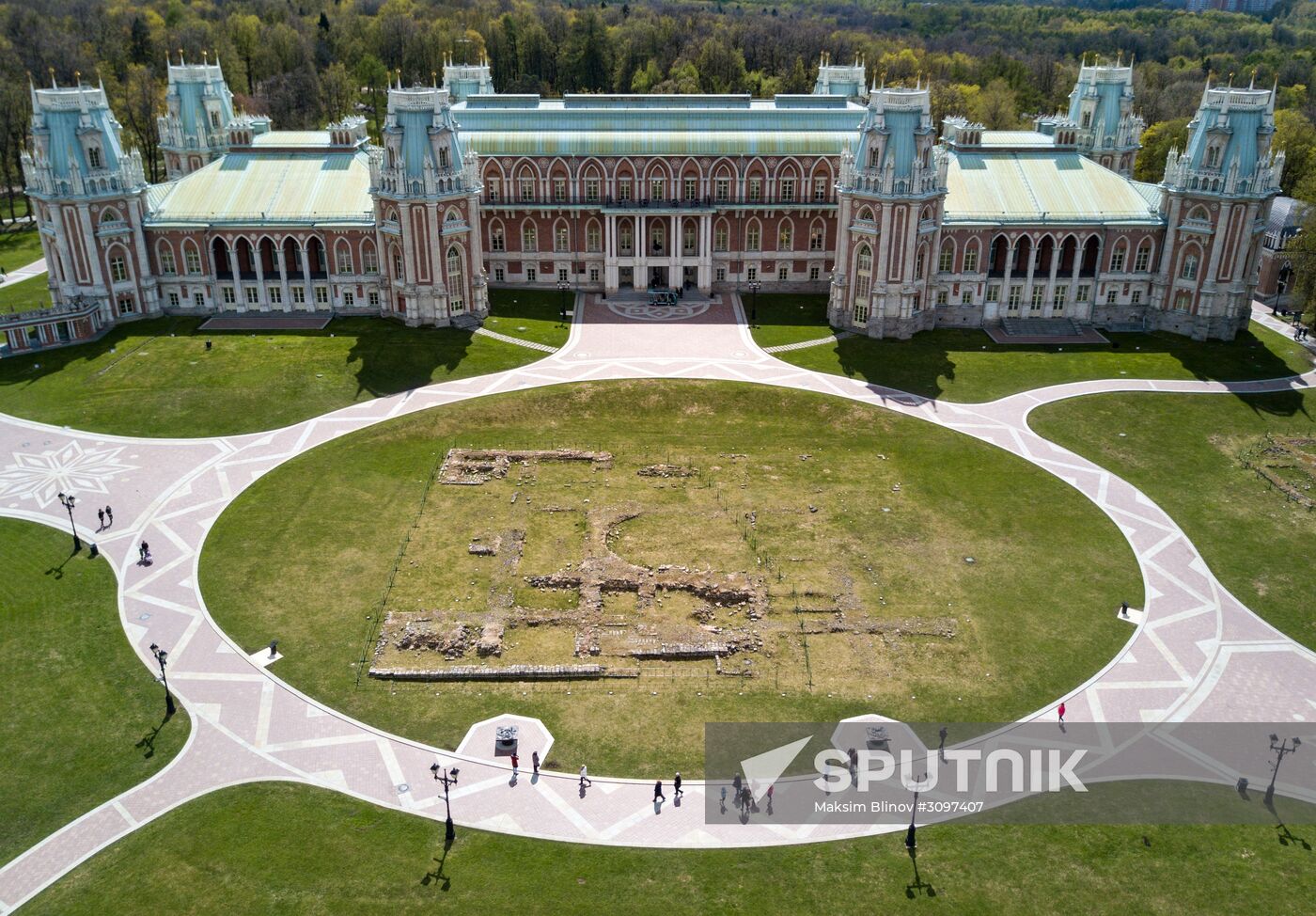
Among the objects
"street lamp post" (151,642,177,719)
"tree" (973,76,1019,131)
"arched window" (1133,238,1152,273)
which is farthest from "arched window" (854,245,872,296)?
"street lamp post" (151,642,177,719)

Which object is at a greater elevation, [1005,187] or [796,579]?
[1005,187]

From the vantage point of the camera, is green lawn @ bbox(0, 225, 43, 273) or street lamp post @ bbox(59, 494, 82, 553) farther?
green lawn @ bbox(0, 225, 43, 273)

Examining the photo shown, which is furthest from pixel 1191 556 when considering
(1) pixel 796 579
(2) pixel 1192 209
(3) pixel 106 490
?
(3) pixel 106 490

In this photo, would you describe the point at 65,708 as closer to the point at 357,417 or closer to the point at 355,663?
the point at 355,663

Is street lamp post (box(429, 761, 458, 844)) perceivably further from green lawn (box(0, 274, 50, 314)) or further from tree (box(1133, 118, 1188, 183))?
tree (box(1133, 118, 1188, 183))

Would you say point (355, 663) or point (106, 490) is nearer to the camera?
point (355, 663)

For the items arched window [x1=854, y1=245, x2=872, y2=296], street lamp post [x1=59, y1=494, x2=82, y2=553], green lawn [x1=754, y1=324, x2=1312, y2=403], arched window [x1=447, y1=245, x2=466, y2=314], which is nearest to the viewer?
street lamp post [x1=59, y1=494, x2=82, y2=553]

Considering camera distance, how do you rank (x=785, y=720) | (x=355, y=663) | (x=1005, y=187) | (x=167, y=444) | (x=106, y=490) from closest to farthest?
(x=785, y=720) → (x=355, y=663) → (x=106, y=490) → (x=167, y=444) → (x=1005, y=187)

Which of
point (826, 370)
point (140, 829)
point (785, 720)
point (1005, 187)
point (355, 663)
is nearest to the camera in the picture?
point (140, 829)
